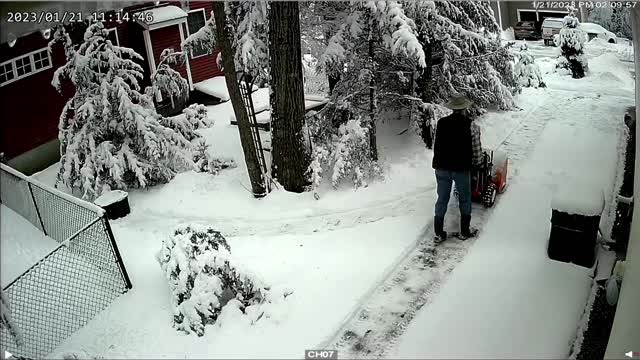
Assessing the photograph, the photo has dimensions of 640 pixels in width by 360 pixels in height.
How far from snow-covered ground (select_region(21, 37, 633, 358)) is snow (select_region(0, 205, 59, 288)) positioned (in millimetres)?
842

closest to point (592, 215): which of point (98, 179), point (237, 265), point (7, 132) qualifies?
point (237, 265)

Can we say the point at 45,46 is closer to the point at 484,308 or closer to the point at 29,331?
the point at 29,331

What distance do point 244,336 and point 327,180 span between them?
3283mm

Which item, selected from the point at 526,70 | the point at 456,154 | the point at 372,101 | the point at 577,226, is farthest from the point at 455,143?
the point at 526,70

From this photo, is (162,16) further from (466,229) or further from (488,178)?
(466,229)

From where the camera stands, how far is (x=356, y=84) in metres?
8.07

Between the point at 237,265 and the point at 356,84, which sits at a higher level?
the point at 356,84

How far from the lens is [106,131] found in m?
8.12

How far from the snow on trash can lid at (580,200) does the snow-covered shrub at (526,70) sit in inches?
237

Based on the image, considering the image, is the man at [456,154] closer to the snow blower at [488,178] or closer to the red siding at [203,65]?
the snow blower at [488,178]

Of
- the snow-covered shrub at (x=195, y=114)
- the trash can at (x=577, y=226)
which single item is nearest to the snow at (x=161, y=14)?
the snow-covered shrub at (x=195, y=114)

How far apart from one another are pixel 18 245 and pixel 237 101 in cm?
303

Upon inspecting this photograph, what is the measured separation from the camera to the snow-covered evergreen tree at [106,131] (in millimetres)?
7820

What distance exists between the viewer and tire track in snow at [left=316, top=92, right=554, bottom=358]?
4.89 m
